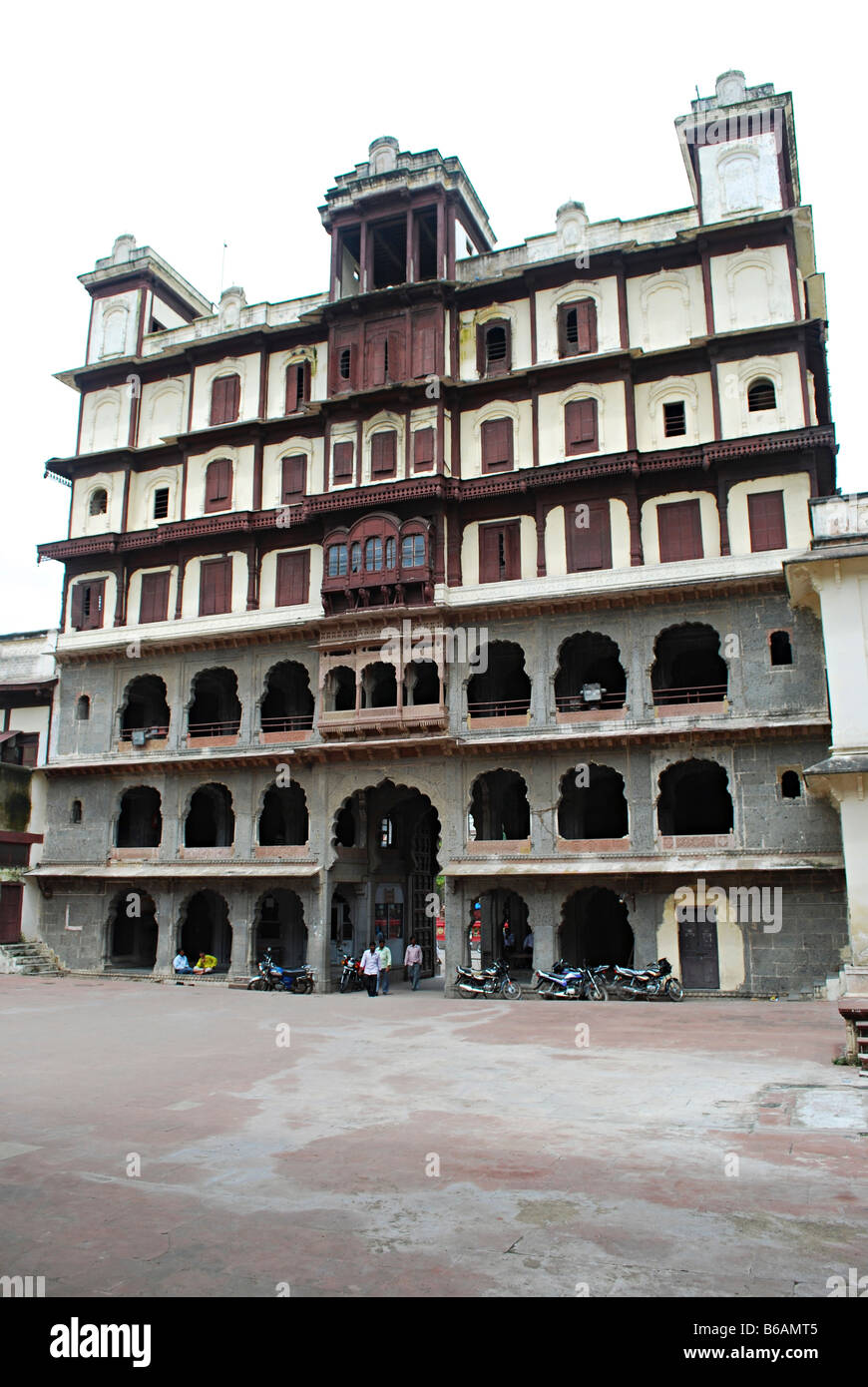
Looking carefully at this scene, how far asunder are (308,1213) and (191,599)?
104ft

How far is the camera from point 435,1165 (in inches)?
387

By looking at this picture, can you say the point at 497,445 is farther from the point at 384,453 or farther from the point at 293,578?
the point at 293,578

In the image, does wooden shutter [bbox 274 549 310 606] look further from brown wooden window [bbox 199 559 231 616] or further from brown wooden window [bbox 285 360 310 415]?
brown wooden window [bbox 285 360 310 415]

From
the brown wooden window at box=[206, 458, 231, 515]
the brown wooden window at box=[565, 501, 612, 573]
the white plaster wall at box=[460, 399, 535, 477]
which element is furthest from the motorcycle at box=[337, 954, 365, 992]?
the brown wooden window at box=[206, 458, 231, 515]

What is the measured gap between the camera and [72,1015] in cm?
2425

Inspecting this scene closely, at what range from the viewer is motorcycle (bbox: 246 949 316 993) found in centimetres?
3234

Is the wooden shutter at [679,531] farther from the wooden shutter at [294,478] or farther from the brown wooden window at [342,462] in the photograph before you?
the wooden shutter at [294,478]

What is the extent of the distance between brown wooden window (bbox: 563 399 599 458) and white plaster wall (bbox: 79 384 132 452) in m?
18.6

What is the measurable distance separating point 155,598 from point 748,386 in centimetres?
2307

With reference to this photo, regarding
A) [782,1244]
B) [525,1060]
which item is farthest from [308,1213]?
[525,1060]

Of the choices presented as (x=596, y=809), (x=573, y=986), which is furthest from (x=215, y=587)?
(x=573, y=986)

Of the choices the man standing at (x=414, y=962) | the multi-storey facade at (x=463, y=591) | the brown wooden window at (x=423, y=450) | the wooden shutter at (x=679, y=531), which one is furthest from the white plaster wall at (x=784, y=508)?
the man standing at (x=414, y=962)
